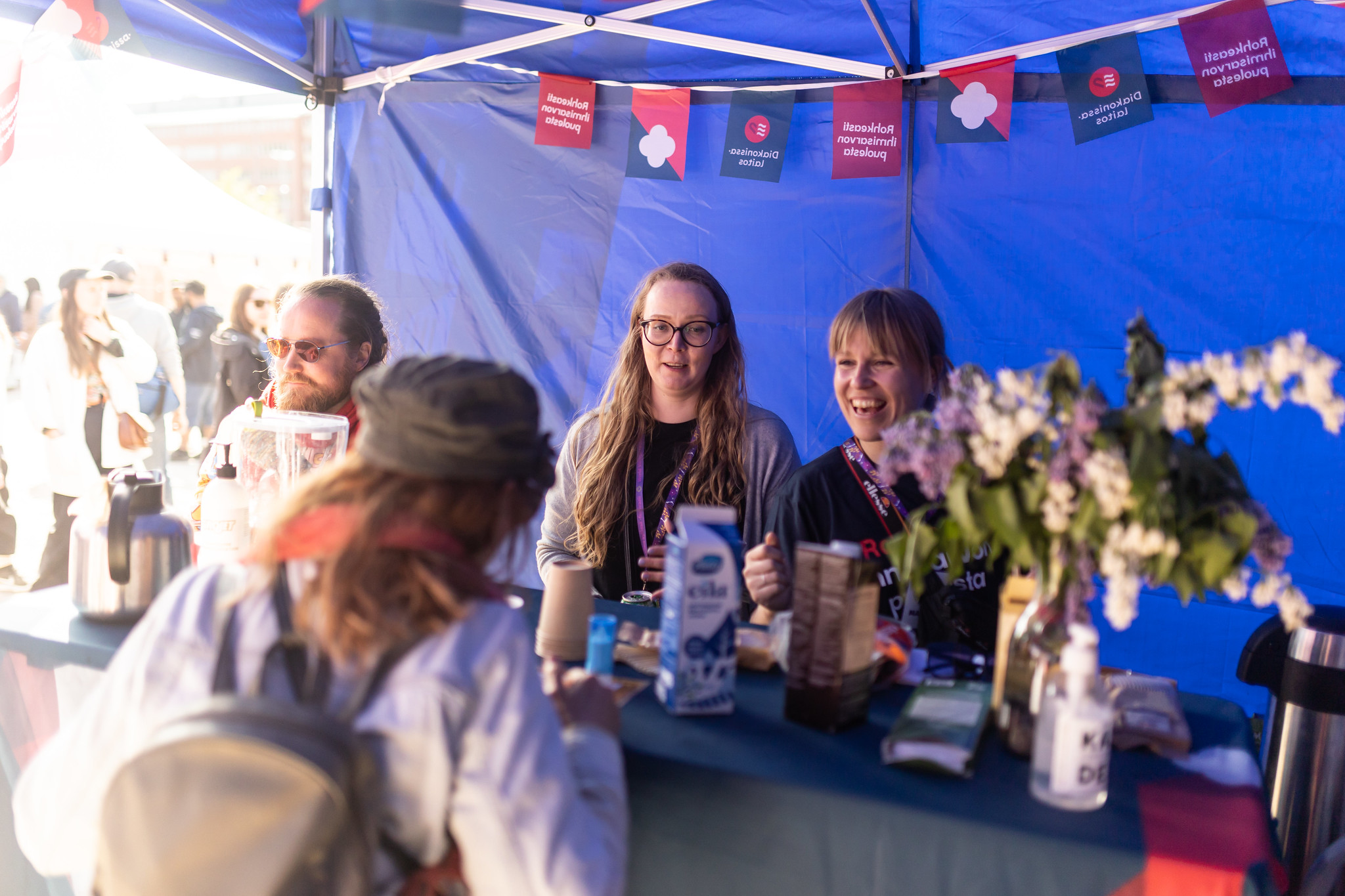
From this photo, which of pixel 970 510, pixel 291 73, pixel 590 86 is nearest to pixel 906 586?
pixel 970 510

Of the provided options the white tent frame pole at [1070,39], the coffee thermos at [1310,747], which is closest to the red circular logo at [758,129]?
the white tent frame pole at [1070,39]

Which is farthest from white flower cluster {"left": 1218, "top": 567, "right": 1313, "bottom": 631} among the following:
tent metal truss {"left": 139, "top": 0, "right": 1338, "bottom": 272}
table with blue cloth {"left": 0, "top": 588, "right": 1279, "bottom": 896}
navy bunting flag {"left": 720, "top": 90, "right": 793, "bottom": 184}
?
navy bunting flag {"left": 720, "top": 90, "right": 793, "bottom": 184}

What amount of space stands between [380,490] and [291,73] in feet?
11.9

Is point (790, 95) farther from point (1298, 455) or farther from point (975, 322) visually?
point (1298, 455)

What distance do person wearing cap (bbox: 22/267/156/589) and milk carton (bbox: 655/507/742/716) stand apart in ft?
12.8

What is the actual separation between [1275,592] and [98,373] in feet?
16.0

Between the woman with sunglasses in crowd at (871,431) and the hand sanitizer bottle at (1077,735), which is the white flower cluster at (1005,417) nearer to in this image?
the hand sanitizer bottle at (1077,735)

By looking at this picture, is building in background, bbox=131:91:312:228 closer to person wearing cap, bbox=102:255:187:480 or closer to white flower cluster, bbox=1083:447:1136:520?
person wearing cap, bbox=102:255:187:480

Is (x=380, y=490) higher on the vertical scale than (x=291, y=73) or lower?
lower

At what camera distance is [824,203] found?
359 centimetres

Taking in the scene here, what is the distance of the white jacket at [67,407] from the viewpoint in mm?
4277

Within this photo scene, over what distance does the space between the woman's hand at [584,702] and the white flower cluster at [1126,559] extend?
0.60 metres

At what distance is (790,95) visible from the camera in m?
3.59

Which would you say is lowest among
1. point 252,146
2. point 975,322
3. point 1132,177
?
point 975,322
